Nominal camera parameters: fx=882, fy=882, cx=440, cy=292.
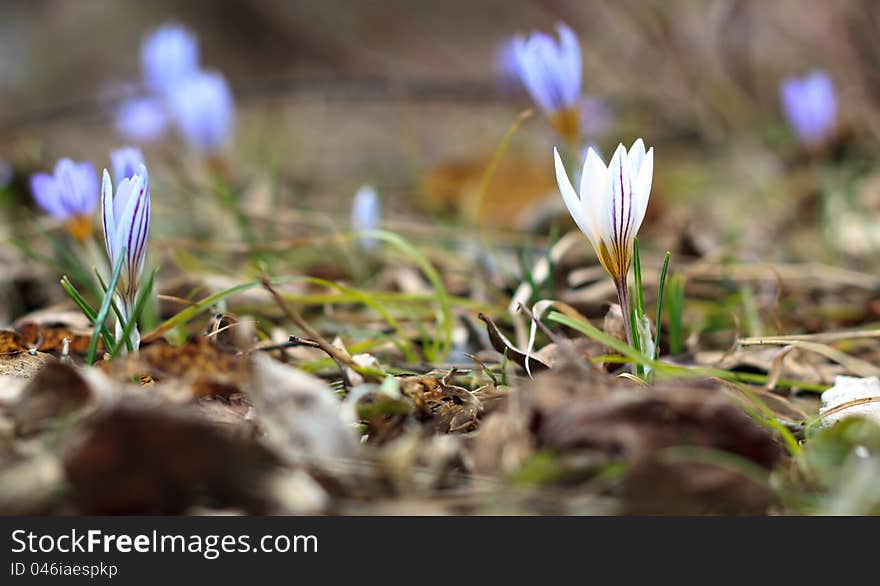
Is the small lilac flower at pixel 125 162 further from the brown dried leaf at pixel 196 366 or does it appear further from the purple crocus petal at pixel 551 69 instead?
the purple crocus petal at pixel 551 69

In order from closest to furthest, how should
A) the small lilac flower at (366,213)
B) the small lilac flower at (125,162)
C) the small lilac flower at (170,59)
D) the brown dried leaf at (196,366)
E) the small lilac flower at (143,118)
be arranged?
the brown dried leaf at (196,366) → the small lilac flower at (125,162) → the small lilac flower at (366,213) → the small lilac flower at (170,59) → the small lilac flower at (143,118)

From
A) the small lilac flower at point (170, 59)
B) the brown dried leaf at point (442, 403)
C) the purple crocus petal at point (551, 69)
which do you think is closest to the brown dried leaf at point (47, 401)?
the brown dried leaf at point (442, 403)

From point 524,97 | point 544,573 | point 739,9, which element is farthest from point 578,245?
point 739,9

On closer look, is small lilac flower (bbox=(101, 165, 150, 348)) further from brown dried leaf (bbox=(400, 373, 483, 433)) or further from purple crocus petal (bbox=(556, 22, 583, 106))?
purple crocus petal (bbox=(556, 22, 583, 106))

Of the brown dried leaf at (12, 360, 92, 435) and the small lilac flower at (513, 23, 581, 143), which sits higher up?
the small lilac flower at (513, 23, 581, 143)

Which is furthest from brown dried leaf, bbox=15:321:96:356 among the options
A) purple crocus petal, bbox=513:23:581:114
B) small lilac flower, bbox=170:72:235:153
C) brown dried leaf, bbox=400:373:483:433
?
small lilac flower, bbox=170:72:235:153

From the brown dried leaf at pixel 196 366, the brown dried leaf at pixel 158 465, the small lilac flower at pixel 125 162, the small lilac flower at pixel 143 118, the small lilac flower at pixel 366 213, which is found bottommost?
the brown dried leaf at pixel 158 465

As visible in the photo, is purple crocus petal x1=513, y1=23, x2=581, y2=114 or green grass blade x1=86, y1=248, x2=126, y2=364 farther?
purple crocus petal x1=513, y1=23, x2=581, y2=114
